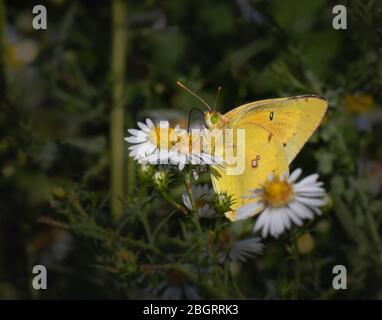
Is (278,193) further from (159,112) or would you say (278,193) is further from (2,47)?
(2,47)

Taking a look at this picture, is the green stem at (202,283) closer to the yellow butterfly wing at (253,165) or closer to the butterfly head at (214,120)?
the yellow butterfly wing at (253,165)

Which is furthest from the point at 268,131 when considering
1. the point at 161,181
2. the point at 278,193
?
the point at 161,181

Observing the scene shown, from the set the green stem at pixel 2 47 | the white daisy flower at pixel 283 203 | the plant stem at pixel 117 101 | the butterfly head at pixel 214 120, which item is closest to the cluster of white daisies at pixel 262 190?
the white daisy flower at pixel 283 203

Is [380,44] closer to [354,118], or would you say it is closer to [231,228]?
[354,118]

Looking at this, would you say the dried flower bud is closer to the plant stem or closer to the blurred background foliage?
Answer: the blurred background foliage

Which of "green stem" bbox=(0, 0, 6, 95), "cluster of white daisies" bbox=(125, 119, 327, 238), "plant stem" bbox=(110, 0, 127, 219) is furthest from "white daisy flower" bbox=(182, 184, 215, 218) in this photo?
"green stem" bbox=(0, 0, 6, 95)

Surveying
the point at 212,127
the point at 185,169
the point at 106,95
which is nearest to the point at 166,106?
the point at 106,95
